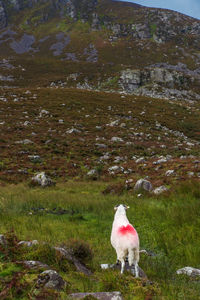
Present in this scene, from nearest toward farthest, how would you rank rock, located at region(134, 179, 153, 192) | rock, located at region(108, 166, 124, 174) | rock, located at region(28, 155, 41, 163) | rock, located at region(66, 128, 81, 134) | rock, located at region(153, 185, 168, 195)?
rock, located at region(153, 185, 168, 195) < rock, located at region(134, 179, 153, 192) < rock, located at region(108, 166, 124, 174) < rock, located at region(28, 155, 41, 163) < rock, located at region(66, 128, 81, 134)

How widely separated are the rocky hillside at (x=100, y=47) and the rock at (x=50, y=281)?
192 ft

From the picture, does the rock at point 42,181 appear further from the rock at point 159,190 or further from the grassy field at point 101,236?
the rock at point 159,190

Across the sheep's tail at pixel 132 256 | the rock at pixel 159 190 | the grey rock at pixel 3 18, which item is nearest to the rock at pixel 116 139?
the rock at pixel 159 190

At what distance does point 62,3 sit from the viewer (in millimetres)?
155375

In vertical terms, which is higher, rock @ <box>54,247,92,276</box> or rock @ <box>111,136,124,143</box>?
rock @ <box>54,247,92,276</box>

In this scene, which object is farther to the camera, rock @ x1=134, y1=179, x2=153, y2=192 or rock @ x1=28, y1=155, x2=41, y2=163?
rock @ x1=28, y1=155, x2=41, y2=163

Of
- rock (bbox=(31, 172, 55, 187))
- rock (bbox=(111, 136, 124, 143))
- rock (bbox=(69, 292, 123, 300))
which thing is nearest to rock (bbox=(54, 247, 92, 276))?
rock (bbox=(69, 292, 123, 300))

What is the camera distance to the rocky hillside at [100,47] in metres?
65.9

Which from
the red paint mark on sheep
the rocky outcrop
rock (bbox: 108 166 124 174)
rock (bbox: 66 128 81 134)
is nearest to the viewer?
the red paint mark on sheep

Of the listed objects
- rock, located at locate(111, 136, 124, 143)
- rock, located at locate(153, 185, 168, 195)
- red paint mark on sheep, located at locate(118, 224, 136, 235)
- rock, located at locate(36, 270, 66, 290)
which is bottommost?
rock, located at locate(111, 136, 124, 143)

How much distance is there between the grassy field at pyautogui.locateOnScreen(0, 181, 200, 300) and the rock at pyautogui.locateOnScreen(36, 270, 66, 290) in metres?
0.08

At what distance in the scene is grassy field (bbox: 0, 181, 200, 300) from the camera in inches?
117

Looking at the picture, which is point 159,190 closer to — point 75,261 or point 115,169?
point 115,169

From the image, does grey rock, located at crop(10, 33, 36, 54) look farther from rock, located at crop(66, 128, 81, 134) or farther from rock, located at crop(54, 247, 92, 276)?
rock, located at crop(54, 247, 92, 276)
